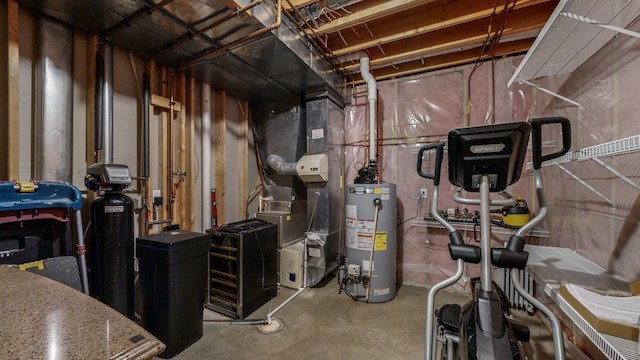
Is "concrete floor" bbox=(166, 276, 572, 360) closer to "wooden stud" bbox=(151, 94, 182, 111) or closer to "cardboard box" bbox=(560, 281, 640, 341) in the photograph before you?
"cardboard box" bbox=(560, 281, 640, 341)

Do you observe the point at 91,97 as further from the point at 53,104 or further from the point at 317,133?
the point at 317,133

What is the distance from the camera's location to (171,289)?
1.86 meters

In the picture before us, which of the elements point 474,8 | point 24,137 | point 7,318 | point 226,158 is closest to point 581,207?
point 474,8

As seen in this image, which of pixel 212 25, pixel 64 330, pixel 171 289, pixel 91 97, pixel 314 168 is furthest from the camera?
pixel 314 168

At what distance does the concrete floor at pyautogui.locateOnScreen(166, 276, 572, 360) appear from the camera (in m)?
1.89

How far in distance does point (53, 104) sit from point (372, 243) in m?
2.99

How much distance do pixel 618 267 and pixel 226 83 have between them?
371 centimetres

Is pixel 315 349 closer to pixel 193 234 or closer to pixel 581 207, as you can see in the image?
pixel 193 234

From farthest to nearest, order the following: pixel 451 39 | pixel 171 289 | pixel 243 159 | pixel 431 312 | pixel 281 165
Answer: pixel 243 159, pixel 281 165, pixel 451 39, pixel 171 289, pixel 431 312

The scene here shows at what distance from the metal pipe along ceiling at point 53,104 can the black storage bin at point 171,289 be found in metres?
0.89

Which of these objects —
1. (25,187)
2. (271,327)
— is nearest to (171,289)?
(271,327)

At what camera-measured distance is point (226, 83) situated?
123 inches

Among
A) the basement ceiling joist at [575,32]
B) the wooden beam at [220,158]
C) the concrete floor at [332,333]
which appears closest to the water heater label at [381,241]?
the concrete floor at [332,333]

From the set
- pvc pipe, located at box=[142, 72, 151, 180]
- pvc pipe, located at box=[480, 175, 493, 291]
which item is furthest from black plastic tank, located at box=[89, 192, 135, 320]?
pvc pipe, located at box=[480, 175, 493, 291]
